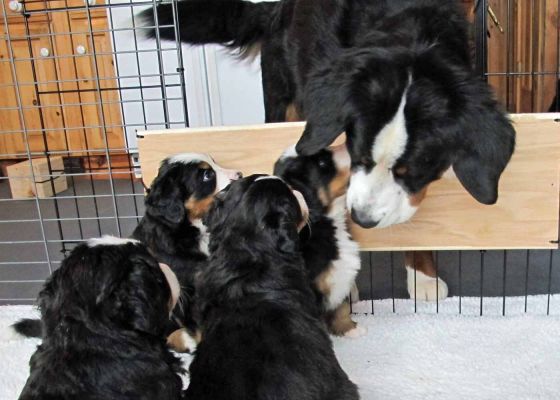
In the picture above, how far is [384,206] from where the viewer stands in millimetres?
1386

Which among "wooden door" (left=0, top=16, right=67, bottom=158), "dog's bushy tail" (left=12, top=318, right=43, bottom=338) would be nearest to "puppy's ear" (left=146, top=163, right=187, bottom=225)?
"dog's bushy tail" (left=12, top=318, right=43, bottom=338)

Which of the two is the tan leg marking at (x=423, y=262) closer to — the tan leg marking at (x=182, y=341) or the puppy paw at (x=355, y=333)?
the puppy paw at (x=355, y=333)

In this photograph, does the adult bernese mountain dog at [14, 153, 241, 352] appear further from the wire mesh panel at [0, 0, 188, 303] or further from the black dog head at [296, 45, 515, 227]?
the wire mesh panel at [0, 0, 188, 303]

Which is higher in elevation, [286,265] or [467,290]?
[286,265]

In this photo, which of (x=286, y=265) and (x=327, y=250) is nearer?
(x=286, y=265)

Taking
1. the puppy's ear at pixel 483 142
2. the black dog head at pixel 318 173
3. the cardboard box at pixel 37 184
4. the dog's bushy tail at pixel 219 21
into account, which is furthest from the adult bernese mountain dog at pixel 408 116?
the cardboard box at pixel 37 184

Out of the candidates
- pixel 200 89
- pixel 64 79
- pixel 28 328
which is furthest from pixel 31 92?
pixel 28 328

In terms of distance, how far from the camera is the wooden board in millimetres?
Answer: 1676

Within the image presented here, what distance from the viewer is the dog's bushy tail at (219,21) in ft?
7.55

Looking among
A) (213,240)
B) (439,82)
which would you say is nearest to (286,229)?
(213,240)

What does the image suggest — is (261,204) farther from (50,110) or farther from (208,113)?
(50,110)

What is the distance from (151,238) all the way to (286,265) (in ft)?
1.64

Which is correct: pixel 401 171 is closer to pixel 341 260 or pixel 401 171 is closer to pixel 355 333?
pixel 341 260

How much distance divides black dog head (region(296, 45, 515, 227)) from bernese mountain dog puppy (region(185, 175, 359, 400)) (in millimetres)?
183
